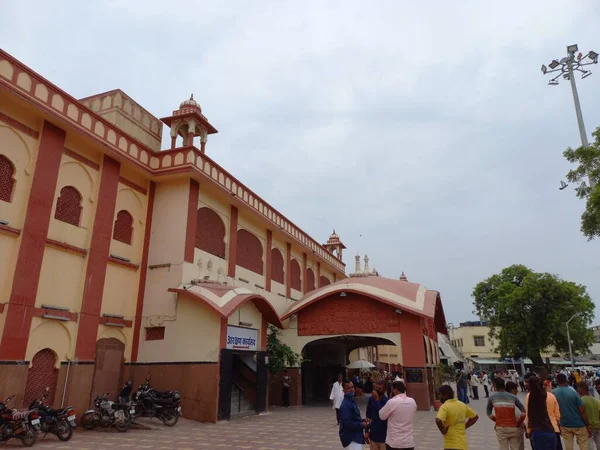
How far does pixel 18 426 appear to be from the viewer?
866 centimetres

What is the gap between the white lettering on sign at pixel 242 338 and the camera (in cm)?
1374

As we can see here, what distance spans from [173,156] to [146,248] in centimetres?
318

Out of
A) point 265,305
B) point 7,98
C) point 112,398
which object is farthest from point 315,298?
point 7,98

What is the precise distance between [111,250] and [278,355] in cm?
752

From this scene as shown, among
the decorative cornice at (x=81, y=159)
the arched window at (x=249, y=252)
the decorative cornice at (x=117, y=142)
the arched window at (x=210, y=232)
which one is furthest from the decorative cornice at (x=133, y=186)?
the arched window at (x=249, y=252)

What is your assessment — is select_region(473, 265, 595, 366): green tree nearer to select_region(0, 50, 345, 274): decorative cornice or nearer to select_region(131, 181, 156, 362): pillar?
select_region(0, 50, 345, 274): decorative cornice

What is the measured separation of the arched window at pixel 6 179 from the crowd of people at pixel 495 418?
30.0ft

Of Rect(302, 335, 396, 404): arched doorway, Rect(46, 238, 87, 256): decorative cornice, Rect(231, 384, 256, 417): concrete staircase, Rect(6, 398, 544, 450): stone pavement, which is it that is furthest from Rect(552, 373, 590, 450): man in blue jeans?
Rect(302, 335, 396, 404): arched doorway

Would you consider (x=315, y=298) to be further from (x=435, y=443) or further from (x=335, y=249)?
(x=335, y=249)

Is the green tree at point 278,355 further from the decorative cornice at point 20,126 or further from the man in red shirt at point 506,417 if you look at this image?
the man in red shirt at point 506,417

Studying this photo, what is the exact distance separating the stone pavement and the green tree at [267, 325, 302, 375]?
331 centimetres

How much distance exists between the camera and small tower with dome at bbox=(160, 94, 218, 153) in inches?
636

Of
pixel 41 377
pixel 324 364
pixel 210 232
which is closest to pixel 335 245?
pixel 324 364

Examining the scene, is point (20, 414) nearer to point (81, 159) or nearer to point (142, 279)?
point (142, 279)
